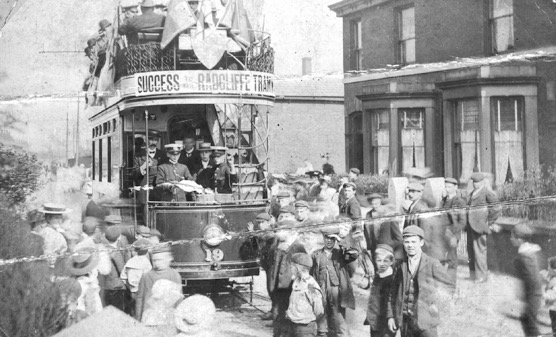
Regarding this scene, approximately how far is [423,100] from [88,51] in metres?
2.01

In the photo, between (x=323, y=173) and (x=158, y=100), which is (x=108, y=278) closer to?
(x=158, y=100)

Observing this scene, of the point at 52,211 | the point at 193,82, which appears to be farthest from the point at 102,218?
the point at 193,82

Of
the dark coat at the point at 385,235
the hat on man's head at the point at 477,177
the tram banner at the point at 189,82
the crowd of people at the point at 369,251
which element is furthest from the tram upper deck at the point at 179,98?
the hat on man's head at the point at 477,177

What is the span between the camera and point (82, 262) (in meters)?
4.32

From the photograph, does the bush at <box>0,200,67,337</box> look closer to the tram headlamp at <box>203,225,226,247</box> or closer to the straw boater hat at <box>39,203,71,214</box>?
the straw boater hat at <box>39,203,71,214</box>

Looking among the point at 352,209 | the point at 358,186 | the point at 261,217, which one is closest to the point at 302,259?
the point at 261,217

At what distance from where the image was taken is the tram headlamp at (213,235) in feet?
14.1

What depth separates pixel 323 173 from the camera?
4.55 m

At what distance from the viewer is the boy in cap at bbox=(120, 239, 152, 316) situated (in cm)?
430

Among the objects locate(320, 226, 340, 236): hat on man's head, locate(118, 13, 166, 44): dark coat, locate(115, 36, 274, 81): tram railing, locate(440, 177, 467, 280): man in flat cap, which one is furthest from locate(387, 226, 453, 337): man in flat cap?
locate(118, 13, 166, 44): dark coat

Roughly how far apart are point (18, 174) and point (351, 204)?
1940 millimetres

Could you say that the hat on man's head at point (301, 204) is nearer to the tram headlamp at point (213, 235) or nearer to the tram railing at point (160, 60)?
the tram headlamp at point (213, 235)

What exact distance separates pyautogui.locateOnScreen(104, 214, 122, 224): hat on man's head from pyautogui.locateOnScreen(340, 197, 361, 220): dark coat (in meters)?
1.29

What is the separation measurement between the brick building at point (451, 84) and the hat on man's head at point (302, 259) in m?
0.69
